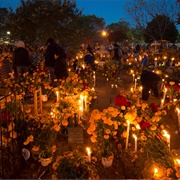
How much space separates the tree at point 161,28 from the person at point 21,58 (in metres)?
21.0

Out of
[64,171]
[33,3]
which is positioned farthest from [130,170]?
[33,3]

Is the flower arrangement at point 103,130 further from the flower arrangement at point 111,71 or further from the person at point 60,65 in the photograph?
the flower arrangement at point 111,71

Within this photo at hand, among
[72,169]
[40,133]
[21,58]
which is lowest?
[72,169]

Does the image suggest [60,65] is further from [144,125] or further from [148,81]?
[144,125]

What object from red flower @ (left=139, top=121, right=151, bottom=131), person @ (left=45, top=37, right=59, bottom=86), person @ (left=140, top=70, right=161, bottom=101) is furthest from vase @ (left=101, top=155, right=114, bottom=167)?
person @ (left=45, top=37, right=59, bottom=86)

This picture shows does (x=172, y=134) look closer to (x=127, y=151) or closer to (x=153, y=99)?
(x=127, y=151)

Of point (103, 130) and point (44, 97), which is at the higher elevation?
point (44, 97)


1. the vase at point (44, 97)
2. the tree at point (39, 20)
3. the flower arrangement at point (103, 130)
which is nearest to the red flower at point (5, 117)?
the flower arrangement at point (103, 130)

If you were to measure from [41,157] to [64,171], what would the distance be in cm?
104

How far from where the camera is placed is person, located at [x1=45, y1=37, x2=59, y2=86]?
7.62 m

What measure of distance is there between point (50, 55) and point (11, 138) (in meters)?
4.49

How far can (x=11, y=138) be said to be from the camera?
140 inches

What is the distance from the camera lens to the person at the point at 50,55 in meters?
7.62

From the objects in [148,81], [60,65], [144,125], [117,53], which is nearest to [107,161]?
[144,125]
